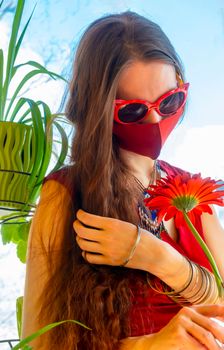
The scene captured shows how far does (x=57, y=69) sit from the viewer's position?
5.54ft

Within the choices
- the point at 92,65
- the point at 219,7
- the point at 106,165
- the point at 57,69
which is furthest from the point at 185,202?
the point at 219,7

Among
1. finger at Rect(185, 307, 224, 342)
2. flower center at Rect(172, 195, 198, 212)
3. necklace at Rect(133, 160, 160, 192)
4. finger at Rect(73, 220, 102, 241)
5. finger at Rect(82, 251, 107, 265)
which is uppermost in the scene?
flower center at Rect(172, 195, 198, 212)

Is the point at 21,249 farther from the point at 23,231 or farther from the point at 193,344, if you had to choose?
the point at 193,344

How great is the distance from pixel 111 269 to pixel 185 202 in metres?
0.24

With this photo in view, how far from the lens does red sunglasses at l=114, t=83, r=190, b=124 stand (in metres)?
0.87

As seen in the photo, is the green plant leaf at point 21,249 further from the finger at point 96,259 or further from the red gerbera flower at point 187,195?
the red gerbera flower at point 187,195

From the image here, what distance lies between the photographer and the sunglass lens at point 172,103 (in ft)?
2.92

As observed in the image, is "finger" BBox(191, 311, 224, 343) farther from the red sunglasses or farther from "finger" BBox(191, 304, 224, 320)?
the red sunglasses

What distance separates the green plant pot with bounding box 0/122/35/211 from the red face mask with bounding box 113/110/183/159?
19 cm

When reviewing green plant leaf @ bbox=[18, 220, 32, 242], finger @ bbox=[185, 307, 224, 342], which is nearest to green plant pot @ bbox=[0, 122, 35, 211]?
green plant leaf @ bbox=[18, 220, 32, 242]

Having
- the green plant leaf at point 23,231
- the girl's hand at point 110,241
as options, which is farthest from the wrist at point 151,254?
the green plant leaf at point 23,231

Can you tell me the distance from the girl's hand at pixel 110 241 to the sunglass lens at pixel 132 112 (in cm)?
16

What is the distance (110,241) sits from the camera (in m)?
0.83

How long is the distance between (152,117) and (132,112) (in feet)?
0.11
